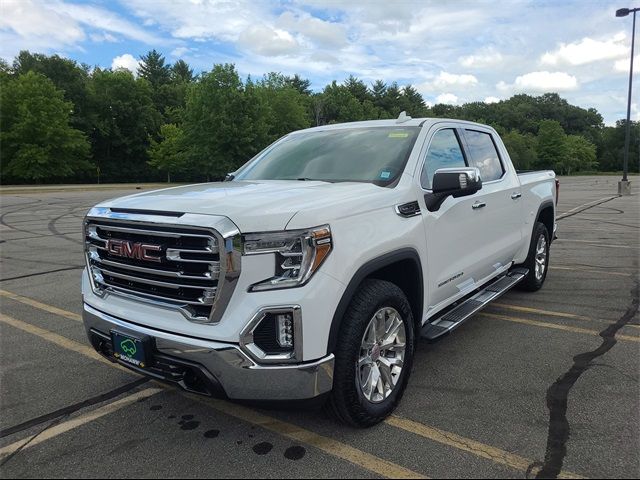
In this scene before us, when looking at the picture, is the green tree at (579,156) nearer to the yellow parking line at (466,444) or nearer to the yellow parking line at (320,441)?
the yellow parking line at (466,444)

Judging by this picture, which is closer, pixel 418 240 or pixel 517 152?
pixel 418 240

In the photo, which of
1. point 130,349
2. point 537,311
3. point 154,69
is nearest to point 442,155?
point 537,311

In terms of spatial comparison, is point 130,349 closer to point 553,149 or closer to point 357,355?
point 357,355

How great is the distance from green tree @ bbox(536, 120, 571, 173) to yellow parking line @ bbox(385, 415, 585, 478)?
11068 centimetres

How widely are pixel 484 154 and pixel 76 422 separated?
415cm

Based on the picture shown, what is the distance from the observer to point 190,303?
2.68m

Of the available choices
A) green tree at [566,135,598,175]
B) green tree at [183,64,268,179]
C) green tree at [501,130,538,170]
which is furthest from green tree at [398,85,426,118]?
green tree at [183,64,268,179]

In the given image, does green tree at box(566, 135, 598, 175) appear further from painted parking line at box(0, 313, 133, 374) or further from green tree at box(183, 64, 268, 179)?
painted parking line at box(0, 313, 133, 374)

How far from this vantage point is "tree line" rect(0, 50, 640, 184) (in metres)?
47.8

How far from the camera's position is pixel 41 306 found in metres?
5.70

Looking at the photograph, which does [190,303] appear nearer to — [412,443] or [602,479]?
[412,443]

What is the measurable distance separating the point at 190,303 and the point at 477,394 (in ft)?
6.81

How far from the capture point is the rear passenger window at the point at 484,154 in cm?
474

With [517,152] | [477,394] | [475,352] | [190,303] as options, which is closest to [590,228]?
[475,352]
